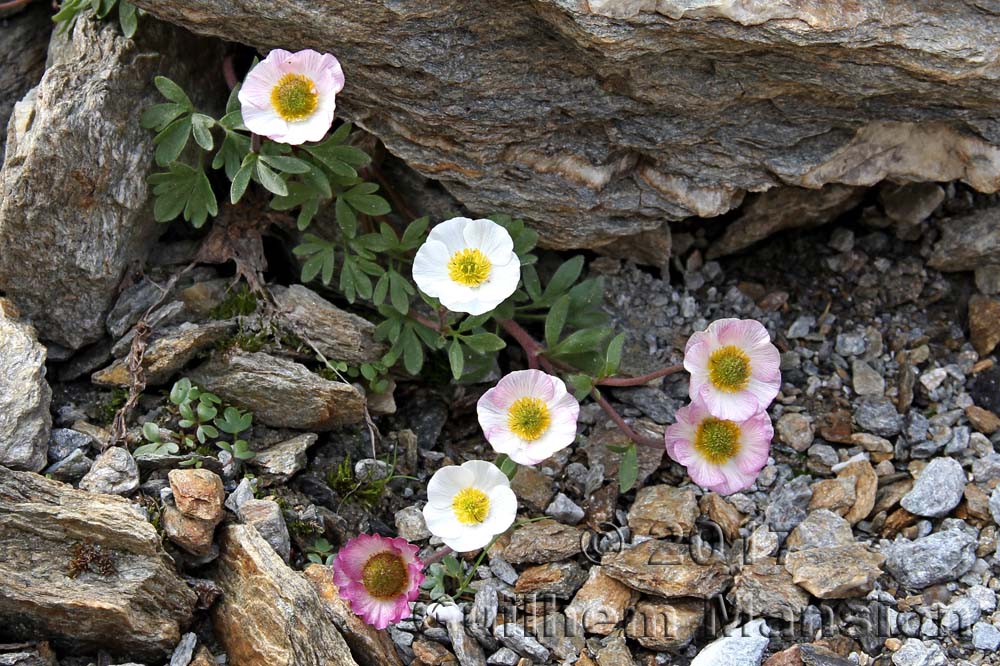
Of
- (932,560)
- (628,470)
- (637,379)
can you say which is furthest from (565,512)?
(932,560)

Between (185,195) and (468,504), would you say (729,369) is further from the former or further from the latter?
(185,195)

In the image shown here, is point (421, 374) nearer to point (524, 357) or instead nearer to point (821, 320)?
point (524, 357)

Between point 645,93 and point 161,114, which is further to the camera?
point 161,114

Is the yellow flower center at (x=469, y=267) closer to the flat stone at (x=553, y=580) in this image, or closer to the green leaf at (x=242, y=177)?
the green leaf at (x=242, y=177)

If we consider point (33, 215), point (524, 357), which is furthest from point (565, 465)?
point (33, 215)

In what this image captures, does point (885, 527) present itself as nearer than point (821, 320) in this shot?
Yes

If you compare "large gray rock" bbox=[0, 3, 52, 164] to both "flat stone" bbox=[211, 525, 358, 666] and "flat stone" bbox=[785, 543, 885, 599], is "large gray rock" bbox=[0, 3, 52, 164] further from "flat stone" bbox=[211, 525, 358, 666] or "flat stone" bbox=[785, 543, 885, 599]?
"flat stone" bbox=[785, 543, 885, 599]
